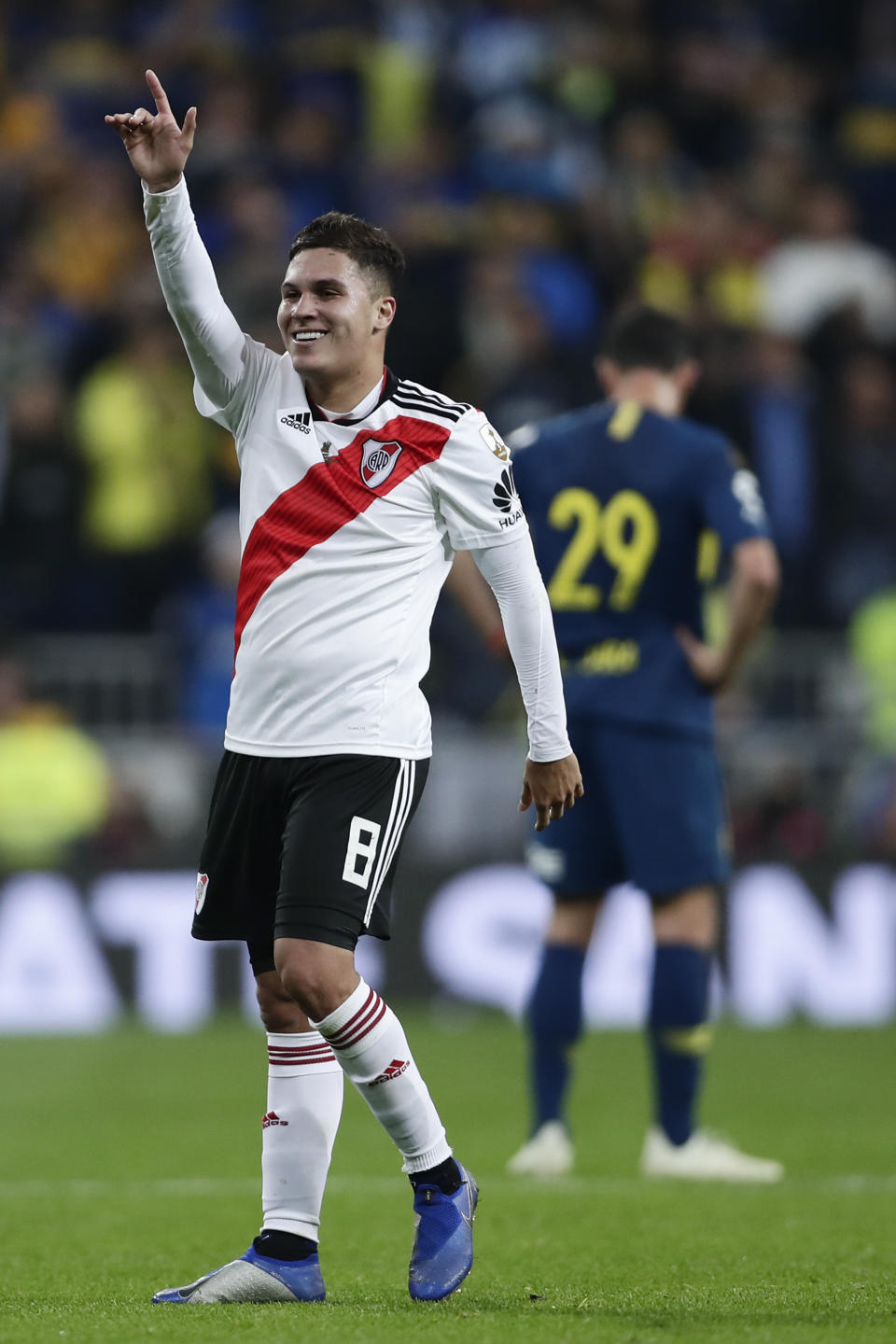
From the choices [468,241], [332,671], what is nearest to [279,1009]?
[332,671]

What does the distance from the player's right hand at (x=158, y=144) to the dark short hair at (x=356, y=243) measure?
12.2 inches

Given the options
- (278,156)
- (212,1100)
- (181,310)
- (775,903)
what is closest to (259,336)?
(278,156)

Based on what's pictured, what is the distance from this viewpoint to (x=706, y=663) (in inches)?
249

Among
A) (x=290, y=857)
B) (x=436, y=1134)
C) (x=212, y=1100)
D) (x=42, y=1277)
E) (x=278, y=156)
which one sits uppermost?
(x=278, y=156)

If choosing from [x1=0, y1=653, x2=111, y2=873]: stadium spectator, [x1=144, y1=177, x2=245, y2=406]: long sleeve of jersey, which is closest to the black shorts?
[x1=144, y1=177, x2=245, y2=406]: long sleeve of jersey

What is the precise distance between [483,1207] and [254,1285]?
1.54 metres

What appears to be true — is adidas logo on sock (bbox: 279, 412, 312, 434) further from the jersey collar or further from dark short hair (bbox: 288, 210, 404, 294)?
dark short hair (bbox: 288, 210, 404, 294)

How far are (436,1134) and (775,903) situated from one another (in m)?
6.43

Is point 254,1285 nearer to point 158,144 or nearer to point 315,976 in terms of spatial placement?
point 315,976

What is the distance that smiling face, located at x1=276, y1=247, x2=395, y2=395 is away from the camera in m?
4.25

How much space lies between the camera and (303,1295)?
419cm

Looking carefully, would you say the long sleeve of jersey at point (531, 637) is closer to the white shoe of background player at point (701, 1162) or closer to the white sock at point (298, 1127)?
the white sock at point (298, 1127)

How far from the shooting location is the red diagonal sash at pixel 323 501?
4277 mm

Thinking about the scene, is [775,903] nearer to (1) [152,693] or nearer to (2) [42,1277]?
(1) [152,693]
